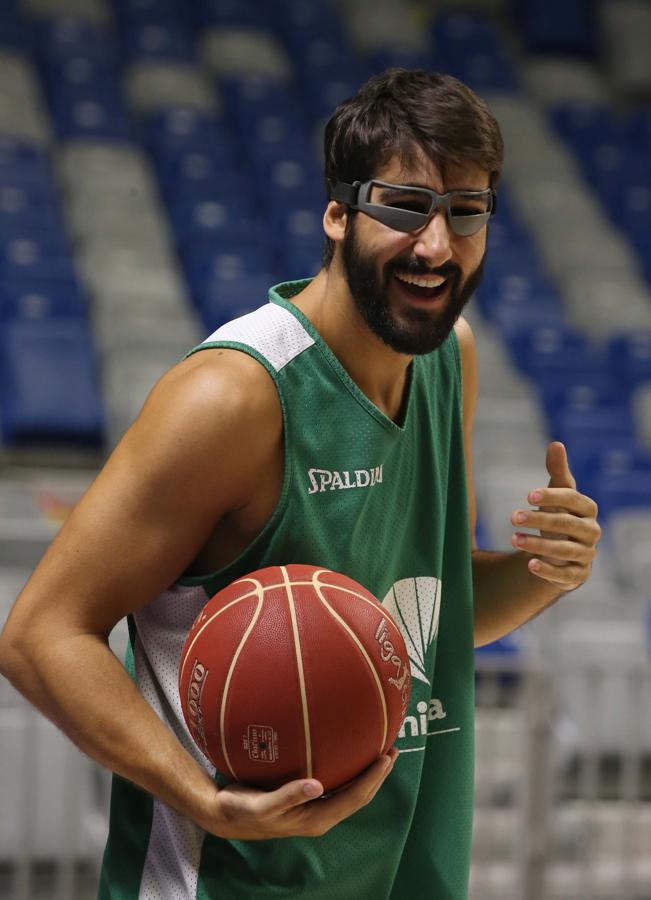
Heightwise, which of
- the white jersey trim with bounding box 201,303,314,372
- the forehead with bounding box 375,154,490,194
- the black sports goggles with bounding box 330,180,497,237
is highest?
the forehead with bounding box 375,154,490,194

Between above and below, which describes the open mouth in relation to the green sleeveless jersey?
above

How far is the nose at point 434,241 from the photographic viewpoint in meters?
1.83

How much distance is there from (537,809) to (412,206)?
3.00 metres

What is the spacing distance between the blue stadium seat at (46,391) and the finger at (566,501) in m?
5.28

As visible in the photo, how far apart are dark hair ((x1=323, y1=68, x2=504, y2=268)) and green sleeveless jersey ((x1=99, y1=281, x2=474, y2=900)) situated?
9.2 inches

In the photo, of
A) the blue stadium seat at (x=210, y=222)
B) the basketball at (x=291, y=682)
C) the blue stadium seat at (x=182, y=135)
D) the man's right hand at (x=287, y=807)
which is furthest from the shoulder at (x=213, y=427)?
the blue stadium seat at (x=182, y=135)

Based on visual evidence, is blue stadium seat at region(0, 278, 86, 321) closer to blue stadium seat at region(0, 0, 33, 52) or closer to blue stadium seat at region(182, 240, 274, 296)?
blue stadium seat at region(182, 240, 274, 296)

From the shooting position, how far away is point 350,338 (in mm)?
1945

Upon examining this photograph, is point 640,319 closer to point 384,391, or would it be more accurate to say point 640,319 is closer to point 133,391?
point 133,391

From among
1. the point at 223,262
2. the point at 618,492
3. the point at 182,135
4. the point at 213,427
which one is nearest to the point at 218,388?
the point at 213,427

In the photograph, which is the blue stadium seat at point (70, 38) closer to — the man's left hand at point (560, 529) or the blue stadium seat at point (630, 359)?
the blue stadium seat at point (630, 359)

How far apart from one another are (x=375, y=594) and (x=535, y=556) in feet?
1.47

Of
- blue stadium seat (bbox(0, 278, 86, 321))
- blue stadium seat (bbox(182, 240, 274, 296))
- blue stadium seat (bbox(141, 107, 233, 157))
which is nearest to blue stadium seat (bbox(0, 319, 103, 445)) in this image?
blue stadium seat (bbox(0, 278, 86, 321))

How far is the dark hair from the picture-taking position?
1.84 meters
